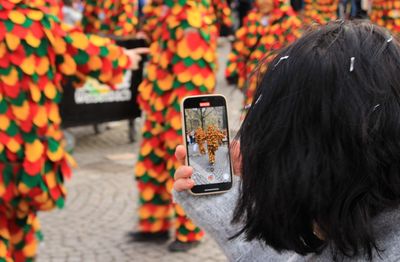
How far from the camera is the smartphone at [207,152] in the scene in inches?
49.0

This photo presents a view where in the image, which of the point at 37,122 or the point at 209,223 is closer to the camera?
the point at 209,223

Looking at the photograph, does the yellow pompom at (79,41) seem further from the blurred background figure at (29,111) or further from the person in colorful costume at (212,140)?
the person in colorful costume at (212,140)

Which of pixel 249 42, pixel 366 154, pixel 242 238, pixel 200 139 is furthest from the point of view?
pixel 249 42

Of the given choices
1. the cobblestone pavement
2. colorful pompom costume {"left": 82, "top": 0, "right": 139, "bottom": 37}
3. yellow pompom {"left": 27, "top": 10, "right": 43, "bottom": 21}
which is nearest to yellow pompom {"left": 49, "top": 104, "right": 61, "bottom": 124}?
yellow pompom {"left": 27, "top": 10, "right": 43, "bottom": 21}

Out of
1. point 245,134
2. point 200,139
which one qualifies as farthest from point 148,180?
point 245,134

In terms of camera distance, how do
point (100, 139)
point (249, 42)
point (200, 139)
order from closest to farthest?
point (200, 139) < point (249, 42) < point (100, 139)

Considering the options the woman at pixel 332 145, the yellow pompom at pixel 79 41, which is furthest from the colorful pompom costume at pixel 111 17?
the woman at pixel 332 145

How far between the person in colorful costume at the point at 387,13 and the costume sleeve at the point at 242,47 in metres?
1.96

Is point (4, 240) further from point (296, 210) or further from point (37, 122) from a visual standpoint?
point (296, 210)

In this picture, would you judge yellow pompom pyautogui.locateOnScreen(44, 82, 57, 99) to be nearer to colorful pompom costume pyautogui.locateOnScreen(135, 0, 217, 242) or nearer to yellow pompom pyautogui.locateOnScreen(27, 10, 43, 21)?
yellow pompom pyautogui.locateOnScreen(27, 10, 43, 21)

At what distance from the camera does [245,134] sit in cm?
95

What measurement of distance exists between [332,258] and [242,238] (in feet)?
0.70

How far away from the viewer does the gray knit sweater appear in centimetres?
90

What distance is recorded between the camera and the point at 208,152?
1.27 metres
